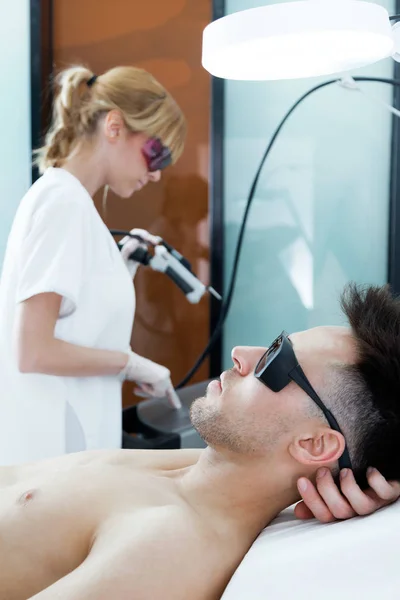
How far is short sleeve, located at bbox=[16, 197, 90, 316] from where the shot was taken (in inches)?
56.3

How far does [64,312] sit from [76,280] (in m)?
0.10

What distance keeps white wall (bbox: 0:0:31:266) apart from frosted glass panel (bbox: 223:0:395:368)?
0.76 meters

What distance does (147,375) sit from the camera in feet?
5.80

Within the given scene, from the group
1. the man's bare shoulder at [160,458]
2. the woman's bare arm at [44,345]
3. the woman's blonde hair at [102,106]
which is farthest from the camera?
the woman's blonde hair at [102,106]

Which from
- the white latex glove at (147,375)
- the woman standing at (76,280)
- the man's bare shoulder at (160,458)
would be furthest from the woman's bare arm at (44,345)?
the man's bare shoulder at (160,458)

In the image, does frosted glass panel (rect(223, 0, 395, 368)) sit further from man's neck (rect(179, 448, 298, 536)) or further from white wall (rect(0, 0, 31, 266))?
man's neck (rect(179, 448, 298, 536))

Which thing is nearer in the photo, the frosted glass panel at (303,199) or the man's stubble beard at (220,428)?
the man's stubble beard at (220,428)

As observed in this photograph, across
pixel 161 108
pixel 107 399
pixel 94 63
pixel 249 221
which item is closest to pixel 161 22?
pixel 94 63

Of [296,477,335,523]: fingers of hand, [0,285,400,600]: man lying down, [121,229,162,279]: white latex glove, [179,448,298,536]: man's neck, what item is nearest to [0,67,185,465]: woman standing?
[121,229,162,279]: white latex glove

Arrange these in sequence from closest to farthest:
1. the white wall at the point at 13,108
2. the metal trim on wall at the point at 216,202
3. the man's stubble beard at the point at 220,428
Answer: the man's stubble beard at the point at 220,428
the white wall at the point at 13,108
the metal trim on wall at the point at 216,202

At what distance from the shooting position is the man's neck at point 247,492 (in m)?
1.04

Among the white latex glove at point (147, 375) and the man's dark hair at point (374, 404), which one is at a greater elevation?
the man's dark hair at point (374, 404)

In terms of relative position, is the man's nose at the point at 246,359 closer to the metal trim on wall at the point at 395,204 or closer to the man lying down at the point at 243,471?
the man lying down at the point at 243,471

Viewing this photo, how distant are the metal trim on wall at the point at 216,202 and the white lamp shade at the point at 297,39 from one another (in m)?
1.48
